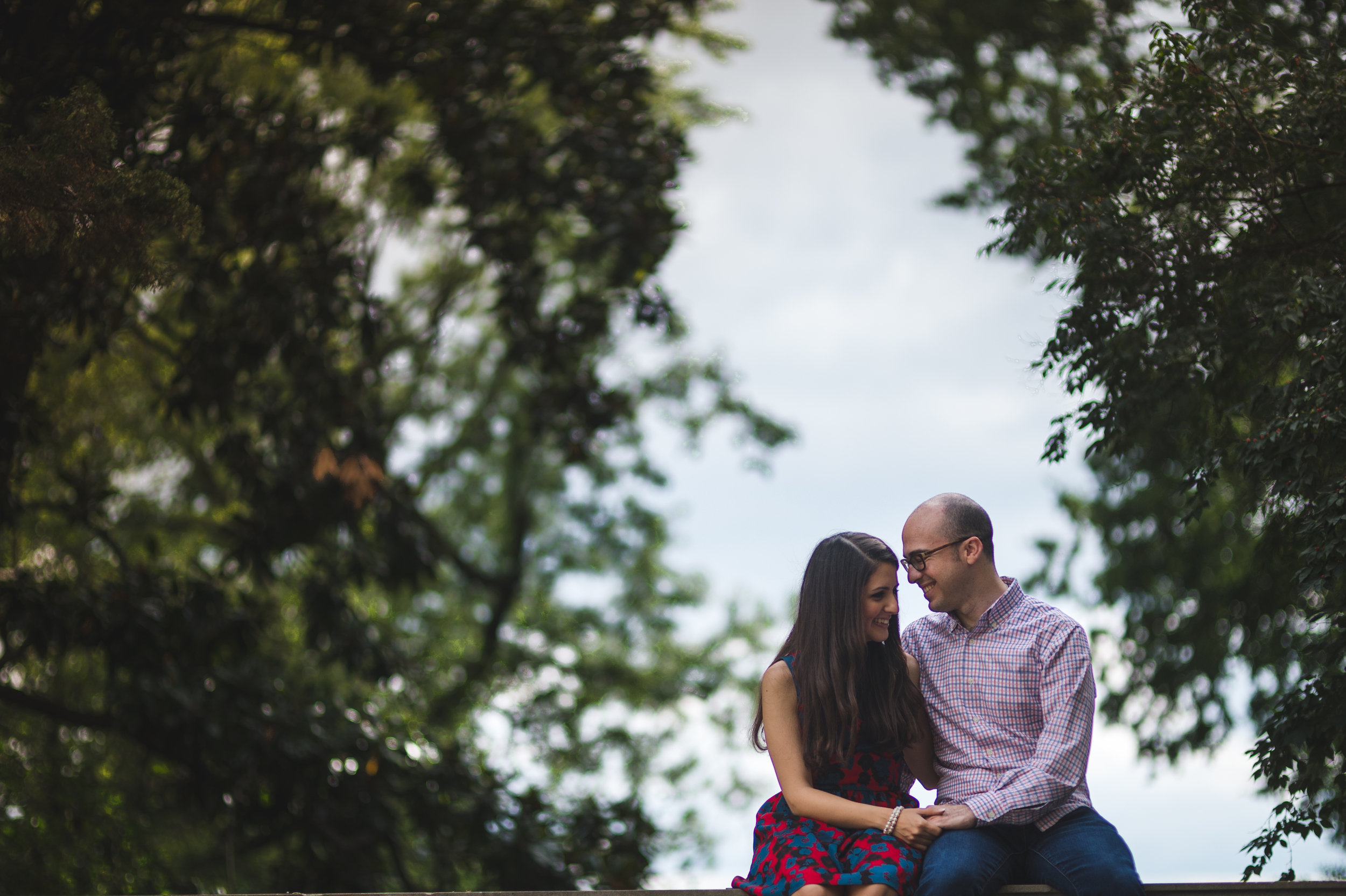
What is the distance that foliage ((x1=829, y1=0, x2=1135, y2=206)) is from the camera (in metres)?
8.66

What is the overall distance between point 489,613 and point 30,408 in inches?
341

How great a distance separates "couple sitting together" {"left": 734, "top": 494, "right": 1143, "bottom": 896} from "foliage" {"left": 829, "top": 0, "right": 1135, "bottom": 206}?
18.1 ft

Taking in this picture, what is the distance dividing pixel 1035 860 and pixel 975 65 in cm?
756

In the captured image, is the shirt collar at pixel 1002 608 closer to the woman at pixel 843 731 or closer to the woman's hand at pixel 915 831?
the woman at pixel 843 731

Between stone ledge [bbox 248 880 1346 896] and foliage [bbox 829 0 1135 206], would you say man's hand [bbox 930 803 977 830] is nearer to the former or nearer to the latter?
stone ledge [bbox 248 880 1346 896]

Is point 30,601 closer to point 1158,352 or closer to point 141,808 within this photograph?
point 141,808

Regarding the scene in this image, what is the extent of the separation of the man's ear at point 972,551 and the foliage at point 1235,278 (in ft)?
3.34

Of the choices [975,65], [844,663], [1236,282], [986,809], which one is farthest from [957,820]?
[975,65]

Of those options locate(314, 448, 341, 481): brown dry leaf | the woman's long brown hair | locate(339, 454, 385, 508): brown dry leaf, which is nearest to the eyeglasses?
the woman's long brown hair

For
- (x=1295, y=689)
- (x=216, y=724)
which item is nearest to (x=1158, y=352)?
(x=1295, y=689)

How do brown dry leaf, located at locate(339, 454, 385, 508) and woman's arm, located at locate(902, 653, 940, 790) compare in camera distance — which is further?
brown dry leaf, located at locate(339, 454, 385, 508)

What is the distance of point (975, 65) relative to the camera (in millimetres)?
9352

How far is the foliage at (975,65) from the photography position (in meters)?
8.66

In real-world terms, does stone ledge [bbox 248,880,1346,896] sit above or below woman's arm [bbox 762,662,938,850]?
below
